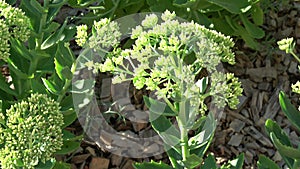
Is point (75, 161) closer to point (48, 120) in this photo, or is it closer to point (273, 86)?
point (48, 120)

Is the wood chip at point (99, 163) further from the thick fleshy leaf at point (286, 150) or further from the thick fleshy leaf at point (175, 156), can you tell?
the thick fleshy leaf at point (286, 150)

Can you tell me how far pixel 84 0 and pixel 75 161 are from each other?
0.53 m

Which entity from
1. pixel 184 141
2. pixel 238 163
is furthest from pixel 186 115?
pixel 238 163

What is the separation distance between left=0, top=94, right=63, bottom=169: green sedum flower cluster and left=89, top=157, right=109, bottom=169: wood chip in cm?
53

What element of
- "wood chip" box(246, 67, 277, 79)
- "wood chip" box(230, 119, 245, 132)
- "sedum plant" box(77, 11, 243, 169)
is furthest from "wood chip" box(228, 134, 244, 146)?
"sedum plant" box(77, 11, 243, 169)

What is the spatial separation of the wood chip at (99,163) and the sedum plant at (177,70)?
1.55 feet

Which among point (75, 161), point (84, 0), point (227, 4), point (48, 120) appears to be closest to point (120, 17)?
point (84, 0)

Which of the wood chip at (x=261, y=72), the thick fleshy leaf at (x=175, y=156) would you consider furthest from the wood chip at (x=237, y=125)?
the thick fleshy leaf at (x=175, y=156)

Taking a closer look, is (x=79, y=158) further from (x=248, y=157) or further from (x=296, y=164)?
(x=296, y=164)

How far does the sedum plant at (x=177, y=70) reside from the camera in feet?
4.78

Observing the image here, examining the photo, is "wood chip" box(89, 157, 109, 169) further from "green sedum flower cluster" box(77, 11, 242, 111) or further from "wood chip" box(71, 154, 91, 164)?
"green sedum flower cluster" box(77, 11, 242, 111)

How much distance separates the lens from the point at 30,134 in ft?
4.87

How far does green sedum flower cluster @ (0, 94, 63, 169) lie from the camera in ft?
4.89

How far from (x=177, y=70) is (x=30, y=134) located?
375mm
